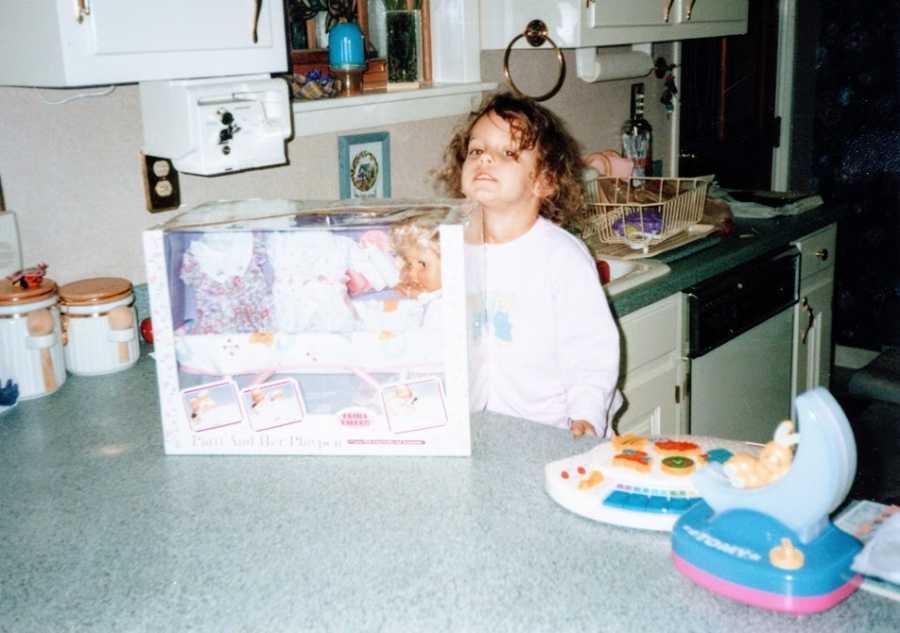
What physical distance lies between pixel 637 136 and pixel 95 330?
1866 millimetres

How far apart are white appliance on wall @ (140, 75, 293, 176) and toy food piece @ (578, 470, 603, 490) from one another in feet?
2.89

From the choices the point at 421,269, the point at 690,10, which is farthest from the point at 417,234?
the point at 690,10

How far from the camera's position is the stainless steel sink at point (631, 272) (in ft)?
5.91

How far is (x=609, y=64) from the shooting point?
2.45m

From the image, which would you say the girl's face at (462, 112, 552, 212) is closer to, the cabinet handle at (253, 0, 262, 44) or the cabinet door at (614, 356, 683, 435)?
the cabinet handle at (253, 0, 262, 44)

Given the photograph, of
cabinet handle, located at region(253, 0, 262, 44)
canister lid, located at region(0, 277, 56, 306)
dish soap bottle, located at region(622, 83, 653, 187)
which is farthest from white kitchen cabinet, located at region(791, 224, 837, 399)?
canister lid, located at region(0, 277, 56, 306)

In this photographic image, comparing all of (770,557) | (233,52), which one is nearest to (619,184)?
(233,52)

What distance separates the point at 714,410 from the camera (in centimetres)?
218

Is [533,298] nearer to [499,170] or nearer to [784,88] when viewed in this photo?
[499,170]

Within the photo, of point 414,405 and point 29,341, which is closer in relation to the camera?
point 414,405

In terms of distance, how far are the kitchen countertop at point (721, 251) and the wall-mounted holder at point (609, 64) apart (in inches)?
20.7

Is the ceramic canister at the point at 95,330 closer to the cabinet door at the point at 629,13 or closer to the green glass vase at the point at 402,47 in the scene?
the green glass vase at the point at 402,47

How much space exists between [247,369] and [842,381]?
3342 millimetres

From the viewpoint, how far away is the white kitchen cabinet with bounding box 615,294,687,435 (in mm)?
1872
